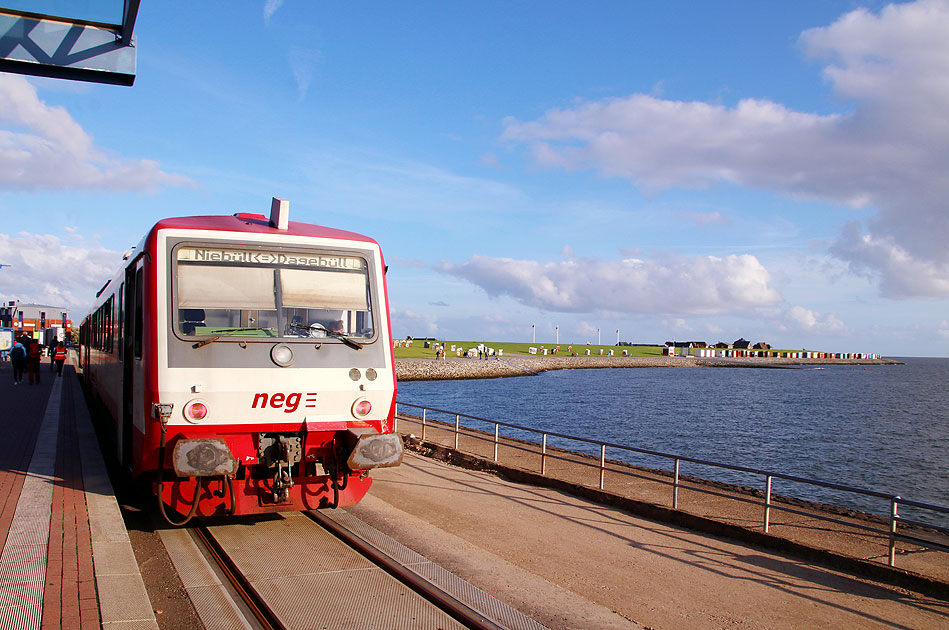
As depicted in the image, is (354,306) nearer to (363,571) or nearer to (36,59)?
(363,571)

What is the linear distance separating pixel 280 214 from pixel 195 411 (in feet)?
7.90

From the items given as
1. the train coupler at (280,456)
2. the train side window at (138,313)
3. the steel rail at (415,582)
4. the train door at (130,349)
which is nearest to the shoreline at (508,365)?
the train door at (130,349)

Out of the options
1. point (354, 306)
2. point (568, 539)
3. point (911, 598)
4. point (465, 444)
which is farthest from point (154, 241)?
point (465, 444)

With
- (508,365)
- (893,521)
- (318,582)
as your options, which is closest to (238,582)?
(318,582)

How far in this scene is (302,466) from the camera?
794 cm

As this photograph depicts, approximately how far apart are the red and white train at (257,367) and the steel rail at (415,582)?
0.49 meters

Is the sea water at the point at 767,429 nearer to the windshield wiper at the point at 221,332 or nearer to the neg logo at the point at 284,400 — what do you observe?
the neg logo at the point at 284,400

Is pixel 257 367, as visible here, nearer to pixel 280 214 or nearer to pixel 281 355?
pixel 281 355

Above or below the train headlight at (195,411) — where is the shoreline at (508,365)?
below

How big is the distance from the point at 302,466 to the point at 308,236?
2563 mm

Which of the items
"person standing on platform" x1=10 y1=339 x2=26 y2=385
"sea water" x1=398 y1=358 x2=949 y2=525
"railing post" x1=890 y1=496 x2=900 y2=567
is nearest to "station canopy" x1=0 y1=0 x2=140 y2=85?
"railing post" x1=890 y1=496 x2=900 y2=567

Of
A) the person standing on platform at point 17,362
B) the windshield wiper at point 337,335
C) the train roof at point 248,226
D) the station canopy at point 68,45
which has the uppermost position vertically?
the station canopy at point 68,45

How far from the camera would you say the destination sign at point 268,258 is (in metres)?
7.90

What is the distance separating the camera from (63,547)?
666 cm
